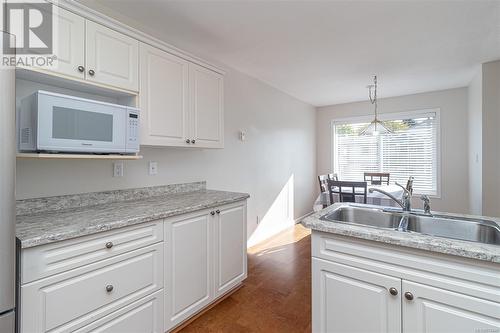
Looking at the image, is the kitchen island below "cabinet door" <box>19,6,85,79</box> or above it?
below

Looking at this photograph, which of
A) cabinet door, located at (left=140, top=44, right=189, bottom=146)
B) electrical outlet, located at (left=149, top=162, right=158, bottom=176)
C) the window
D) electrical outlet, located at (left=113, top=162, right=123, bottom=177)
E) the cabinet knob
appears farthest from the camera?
the window

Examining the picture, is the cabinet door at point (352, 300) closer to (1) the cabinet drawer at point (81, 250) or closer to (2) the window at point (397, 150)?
(1) the cabinet drawer at point (81, 250)

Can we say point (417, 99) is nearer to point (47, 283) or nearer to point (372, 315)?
point (372, 315)

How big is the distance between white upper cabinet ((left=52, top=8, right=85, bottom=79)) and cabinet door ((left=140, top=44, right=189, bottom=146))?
0.41m

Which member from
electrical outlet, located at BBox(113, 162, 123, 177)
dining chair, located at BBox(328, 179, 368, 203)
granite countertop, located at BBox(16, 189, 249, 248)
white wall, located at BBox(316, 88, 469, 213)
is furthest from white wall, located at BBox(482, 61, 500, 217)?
electrical outlet, located at BBox(113, 162, 123, 177)

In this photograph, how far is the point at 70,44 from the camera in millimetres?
1496

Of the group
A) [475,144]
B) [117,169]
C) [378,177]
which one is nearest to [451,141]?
[475,144]

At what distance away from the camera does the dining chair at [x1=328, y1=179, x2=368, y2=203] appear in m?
3.14

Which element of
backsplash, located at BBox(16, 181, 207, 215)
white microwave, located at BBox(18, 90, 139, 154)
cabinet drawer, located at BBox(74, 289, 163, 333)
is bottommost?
cabinet drawer, located at BBox(74, 289, 163, 333)

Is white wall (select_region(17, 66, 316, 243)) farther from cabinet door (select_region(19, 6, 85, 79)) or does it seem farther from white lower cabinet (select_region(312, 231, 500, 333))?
white lower cabinet (select_region(312, 231, 500, 333))

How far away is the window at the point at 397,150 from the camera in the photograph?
4.49 metres

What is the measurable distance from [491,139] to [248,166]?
3100 millimetres

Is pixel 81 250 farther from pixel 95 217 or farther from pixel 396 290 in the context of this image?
pixel 396 290

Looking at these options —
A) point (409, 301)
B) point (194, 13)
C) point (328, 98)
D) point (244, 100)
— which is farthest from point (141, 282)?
point (328, 98)
